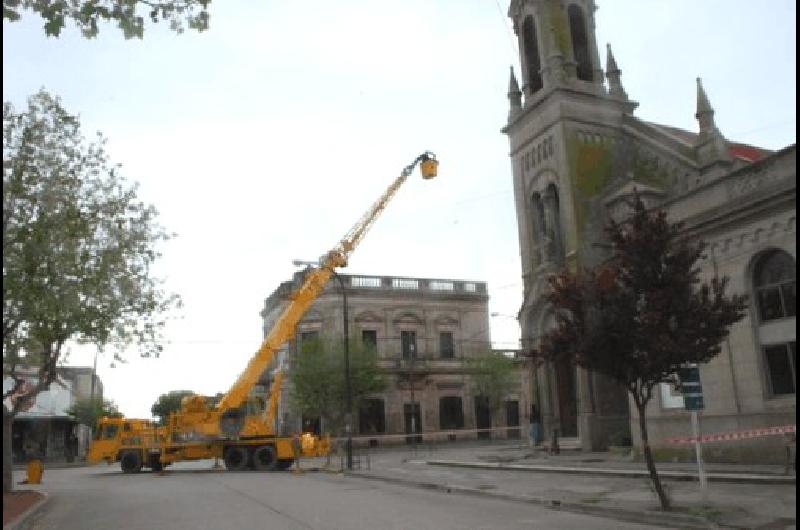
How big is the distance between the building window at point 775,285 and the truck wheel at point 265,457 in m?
19.8

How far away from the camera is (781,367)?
703 inches

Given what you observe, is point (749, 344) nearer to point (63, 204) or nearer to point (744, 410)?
point (744, 410)

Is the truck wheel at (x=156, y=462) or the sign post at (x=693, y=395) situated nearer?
the sign post at (x=693, y=395)

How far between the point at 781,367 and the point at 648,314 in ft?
25.7

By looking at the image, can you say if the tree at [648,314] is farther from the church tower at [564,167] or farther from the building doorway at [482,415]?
the building doorway at [482,415]

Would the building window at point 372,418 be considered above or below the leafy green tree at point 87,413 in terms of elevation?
below

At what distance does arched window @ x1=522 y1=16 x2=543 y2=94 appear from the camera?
103 feet

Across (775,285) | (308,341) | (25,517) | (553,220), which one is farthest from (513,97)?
(25,517)

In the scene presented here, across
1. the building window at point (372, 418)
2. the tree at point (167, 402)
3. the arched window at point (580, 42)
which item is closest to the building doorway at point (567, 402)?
the arched window at point (580, 42)

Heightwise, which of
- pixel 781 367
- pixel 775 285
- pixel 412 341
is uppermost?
pixel 412 341

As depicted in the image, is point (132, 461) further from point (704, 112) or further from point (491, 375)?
point (704, 112)

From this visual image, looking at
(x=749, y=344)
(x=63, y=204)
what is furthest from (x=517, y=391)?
(x=63, y=204)

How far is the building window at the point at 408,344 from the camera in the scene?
48.9 metres

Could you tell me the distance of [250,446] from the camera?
30.6 m
